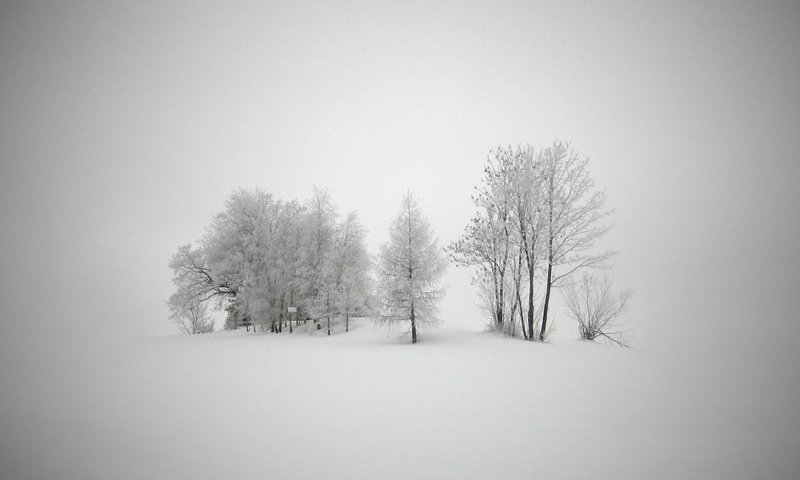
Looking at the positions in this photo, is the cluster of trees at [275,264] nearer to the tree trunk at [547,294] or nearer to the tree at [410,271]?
the tree at [410,271]

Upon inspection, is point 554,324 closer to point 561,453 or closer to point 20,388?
point 561,453

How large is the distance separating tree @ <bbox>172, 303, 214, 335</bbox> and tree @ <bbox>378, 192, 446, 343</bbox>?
20074 millimetres

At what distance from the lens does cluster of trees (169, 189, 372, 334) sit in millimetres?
20891

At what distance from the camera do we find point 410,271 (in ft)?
52.8

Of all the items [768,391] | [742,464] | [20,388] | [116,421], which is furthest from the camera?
[20,388]

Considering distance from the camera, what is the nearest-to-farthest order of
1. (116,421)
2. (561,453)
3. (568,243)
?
(561,453)
(116,421)
(568,243)

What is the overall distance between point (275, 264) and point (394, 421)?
20150 mm

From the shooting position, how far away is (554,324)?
15.2 m

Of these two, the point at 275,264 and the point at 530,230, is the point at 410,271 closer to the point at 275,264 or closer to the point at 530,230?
the point at 530,230

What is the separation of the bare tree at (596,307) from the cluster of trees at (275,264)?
43.3ft

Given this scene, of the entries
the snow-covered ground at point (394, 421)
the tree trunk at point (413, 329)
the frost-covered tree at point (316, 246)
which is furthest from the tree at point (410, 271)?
the snow-covered ground at point (394, 421)

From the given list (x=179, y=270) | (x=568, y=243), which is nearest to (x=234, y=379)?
(x=568, y=243)

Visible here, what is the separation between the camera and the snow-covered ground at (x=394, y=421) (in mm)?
3652

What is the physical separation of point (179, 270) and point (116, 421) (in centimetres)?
2406
